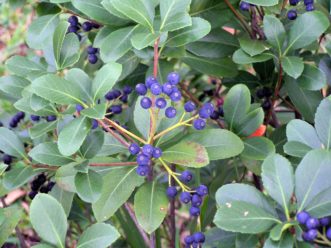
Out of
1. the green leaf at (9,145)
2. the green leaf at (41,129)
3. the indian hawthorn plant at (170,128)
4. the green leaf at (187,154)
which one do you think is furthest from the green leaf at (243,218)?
the green leaf at (9,145)

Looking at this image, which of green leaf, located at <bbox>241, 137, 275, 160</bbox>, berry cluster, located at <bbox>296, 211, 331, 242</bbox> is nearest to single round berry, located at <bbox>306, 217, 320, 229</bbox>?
berry cluster, located at <bbox>296, 211, 331, 242</bbox>

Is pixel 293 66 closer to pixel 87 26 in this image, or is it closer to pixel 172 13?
pixel 172 13

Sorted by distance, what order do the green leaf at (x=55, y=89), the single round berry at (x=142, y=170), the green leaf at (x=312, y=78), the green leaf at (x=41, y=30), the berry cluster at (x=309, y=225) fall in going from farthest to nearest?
1. the green leaf at (x=41, y=30)
2. the green leaf at (x=312, y=78)
3. the single round berry at (x=142, y=170)
4. the green leaf at (x=55, y=89)
5. the berry cluster at (x=309, y=225)

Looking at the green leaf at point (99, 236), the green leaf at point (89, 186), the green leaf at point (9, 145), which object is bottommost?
the green leaf at point (9, 145)

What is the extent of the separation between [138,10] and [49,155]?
14.6 inches

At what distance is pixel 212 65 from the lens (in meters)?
1.45

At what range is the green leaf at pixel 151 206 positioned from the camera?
1.12 metres

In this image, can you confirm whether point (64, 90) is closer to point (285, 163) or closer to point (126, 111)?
point (285, 163)

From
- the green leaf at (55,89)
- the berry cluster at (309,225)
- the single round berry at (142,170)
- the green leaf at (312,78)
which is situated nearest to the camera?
the berry cluster at (309,225)

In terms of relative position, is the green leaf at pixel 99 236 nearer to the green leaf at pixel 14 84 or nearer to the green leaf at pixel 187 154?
the green leaf at pixel 187 154

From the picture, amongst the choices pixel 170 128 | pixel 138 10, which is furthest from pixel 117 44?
pixel 170 128

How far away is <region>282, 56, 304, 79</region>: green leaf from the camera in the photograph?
3.84 ft

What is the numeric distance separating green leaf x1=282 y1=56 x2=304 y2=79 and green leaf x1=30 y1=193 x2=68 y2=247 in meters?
0.60

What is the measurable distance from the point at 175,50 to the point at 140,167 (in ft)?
1.10
